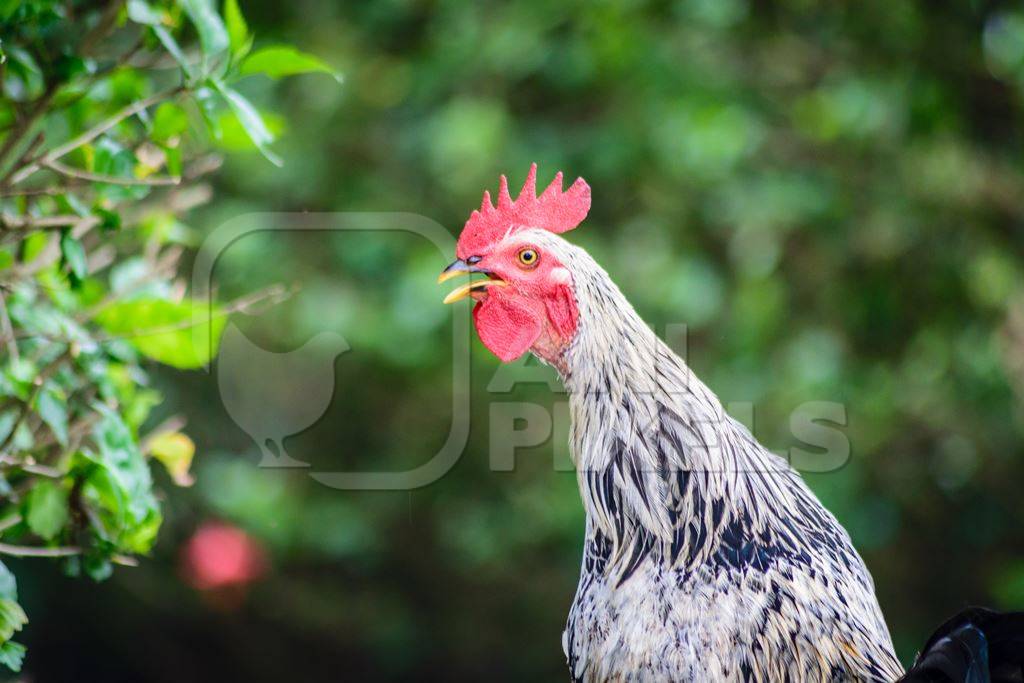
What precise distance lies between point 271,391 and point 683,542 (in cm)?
311

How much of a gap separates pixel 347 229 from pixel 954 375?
254 cm

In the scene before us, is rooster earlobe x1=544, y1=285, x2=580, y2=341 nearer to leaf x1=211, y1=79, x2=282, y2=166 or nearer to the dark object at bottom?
leaf x1=211, y1=79, x2=282, y2=166

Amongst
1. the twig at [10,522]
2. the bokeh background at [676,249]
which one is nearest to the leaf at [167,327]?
the twig at [10,522]

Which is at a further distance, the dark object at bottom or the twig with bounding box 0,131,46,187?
the twig with bounding box 0,131,46,187

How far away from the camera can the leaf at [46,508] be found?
168cm

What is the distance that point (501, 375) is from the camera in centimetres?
415

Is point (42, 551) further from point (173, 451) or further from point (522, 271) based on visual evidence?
point (522, 271)

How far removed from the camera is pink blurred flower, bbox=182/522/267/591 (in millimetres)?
4312

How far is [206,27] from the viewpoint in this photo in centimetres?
171

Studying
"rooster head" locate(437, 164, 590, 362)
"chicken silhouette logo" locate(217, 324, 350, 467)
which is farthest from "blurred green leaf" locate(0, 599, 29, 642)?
"chicken silhouette logo" locate(217, 324, 350, 467)

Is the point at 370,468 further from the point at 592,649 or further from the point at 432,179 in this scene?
the point at 592,649

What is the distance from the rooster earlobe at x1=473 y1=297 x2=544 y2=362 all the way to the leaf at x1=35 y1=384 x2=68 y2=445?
724 mm

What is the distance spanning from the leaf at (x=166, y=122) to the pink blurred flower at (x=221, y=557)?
9.51 ft

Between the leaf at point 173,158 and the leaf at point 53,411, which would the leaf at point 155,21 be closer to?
the leaf at point 173,158
